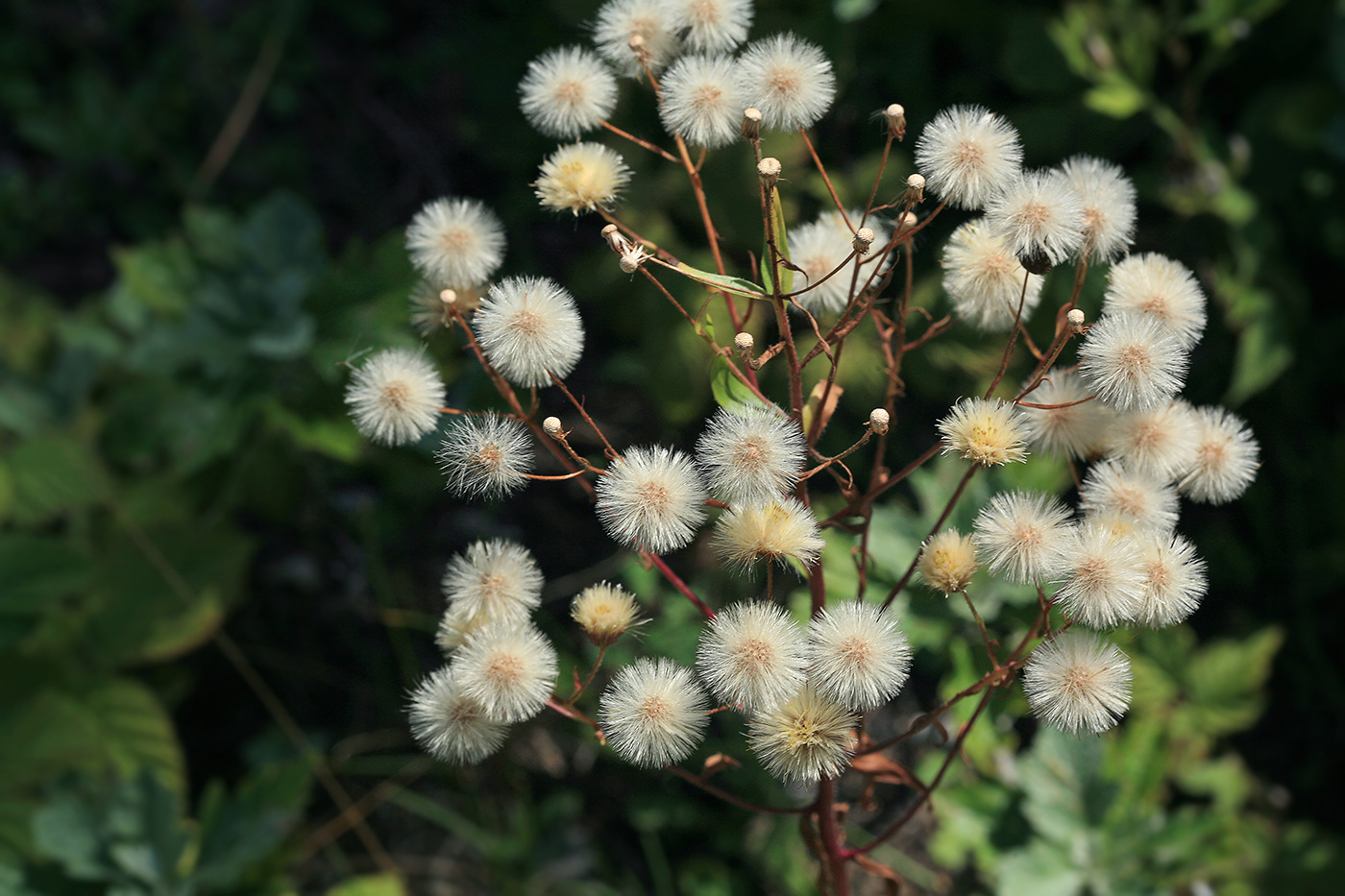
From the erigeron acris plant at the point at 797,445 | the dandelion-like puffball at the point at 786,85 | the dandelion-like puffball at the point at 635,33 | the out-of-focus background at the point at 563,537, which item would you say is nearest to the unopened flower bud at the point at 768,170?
the erigeron acris plant at the point at 797,445

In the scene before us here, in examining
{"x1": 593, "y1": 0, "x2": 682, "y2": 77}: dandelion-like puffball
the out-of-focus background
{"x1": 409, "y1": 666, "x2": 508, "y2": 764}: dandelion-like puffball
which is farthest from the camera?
the out-of-focus background

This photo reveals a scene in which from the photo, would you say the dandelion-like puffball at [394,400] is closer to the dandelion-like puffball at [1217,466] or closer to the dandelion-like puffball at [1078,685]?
the dandelion-like puffball at [1078,685]

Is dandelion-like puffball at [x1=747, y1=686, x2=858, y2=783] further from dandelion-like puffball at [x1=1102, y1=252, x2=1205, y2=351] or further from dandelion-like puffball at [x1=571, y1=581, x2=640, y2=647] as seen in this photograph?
dandelion-like puffball at [x1=1102, y1=252, x2=1205, y2=351]

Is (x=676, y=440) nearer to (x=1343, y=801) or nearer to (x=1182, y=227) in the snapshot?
(x=1182, y=227)

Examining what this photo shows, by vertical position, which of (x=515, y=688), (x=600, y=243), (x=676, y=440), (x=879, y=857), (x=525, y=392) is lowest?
(x=515, y=688)

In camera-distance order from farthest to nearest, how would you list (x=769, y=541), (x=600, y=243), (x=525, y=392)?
(x=600, y=243) → (x=525, y=392) → (x=769, y=541)

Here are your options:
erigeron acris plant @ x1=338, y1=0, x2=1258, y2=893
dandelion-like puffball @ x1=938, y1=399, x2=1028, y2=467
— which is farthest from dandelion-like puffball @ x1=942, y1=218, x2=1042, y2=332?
dandelion-like puffball @ x1=938, y1=399, x2=1028, y2=467

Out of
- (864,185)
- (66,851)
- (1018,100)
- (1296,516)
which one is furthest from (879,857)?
(1018,100)
